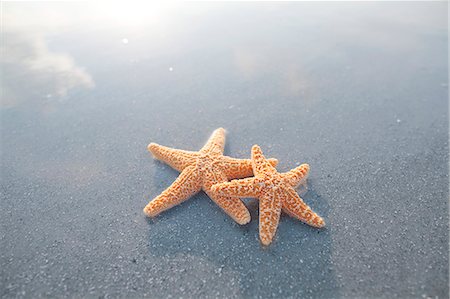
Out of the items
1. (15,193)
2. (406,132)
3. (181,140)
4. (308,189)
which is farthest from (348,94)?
(15,193)

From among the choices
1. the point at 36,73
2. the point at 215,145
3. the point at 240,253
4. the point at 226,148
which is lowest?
the point at 240,253

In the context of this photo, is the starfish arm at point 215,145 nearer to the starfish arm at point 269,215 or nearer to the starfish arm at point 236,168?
the starfish arm at point 236,168

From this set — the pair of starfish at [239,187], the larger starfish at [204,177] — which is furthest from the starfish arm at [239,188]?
the larger starfish at [204,177]

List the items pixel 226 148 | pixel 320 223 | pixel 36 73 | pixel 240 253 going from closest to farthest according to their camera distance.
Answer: pixel 240 253 → pixel 320 223 → pixel 226 148 → pixel 36 73

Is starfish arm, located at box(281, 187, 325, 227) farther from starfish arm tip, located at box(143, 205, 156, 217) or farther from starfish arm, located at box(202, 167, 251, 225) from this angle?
starfish arm tip, located at box(143, 205, 156, 217)

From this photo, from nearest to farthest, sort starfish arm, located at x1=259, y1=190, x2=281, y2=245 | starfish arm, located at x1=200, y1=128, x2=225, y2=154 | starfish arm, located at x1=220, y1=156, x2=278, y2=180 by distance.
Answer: starfish arm, located at x1=259, y1=190, x2=281, y2=245, starfish arm, located at x1=220, y1=156, x2=278, y2=180, starfish arm, located at x1=200, y1=128, x2=225, y2=154

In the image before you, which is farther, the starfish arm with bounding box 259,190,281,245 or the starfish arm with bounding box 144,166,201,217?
the starfish arm with bounding box 144,166,201,217

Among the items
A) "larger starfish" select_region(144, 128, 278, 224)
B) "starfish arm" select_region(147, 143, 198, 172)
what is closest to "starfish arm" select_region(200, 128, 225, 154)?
"larger starfish" select_region(144, 128, 278, 224)

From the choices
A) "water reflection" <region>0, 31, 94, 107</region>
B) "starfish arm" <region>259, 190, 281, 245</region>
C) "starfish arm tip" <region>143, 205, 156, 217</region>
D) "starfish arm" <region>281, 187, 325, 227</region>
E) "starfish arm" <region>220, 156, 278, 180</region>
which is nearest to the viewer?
"starfish arm" <region>259, 190, 281, 245</region>

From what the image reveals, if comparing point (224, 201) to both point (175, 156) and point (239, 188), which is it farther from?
point (175, 156)

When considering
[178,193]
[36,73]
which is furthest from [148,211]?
[36,73]
